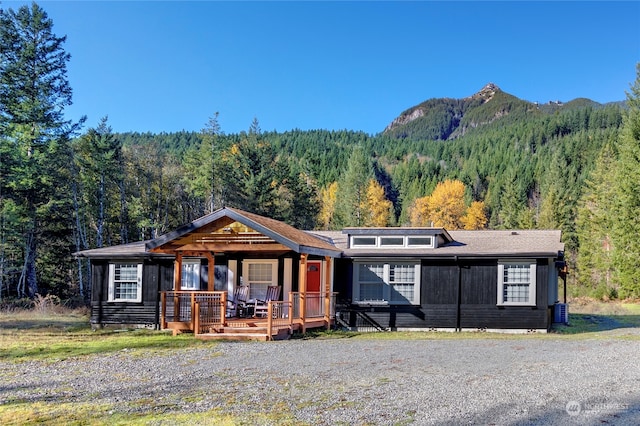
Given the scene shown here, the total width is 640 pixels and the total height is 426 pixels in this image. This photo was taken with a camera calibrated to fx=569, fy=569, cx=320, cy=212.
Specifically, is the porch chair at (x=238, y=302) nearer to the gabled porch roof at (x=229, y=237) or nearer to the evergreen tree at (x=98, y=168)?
the gabled porch roof at (x=229, y=237)

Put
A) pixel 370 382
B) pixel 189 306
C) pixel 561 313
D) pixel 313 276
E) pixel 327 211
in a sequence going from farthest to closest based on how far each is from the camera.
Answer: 1. pixel 327 211
2. pixel 561 313
3. pixel 313 276
4. pixel 189 306
5. pixel 370 382

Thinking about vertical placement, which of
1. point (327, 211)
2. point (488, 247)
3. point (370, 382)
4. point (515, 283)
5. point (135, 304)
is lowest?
point (135, 304)

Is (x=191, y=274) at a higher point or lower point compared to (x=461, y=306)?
higher

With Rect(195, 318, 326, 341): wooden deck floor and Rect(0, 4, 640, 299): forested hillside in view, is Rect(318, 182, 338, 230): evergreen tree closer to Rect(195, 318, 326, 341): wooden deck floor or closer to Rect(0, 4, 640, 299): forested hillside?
Rect(0, 4, 640, 299): forested hillside

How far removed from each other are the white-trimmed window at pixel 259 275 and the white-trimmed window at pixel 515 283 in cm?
671

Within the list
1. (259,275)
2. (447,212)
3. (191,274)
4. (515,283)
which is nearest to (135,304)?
A: (191,274)

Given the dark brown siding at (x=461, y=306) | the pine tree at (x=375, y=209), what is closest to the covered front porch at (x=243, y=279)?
the dark brown siding at (x=461, y=306)

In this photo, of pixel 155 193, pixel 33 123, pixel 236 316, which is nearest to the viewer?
pixel 236 316

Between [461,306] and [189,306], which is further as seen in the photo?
[461,306]

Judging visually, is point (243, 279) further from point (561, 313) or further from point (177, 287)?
point (561, 313)

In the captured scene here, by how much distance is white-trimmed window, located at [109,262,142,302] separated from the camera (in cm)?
1775

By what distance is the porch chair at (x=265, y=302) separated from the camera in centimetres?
1642

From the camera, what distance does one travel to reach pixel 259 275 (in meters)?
17.7

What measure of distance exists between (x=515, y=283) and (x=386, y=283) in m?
3.67
